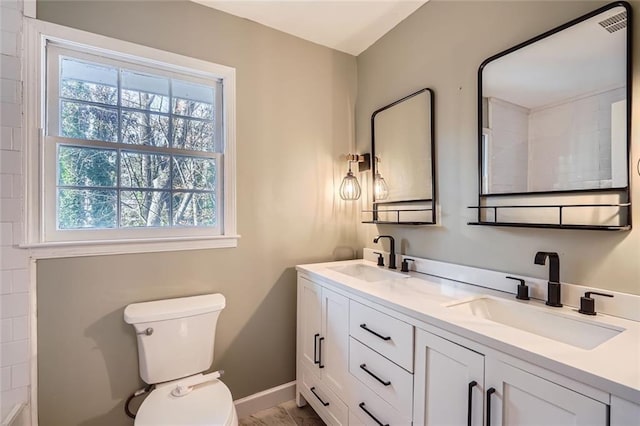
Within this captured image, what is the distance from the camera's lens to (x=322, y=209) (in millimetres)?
2209

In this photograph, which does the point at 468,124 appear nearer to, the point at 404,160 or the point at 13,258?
the point at 404,160

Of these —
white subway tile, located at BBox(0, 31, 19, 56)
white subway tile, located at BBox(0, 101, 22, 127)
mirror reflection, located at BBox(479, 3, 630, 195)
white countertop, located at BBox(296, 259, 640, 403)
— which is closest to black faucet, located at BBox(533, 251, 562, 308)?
white countertop, located at BBox(296, 259, 640, 403)

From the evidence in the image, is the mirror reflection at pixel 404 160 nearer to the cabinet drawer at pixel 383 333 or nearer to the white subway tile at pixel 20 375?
the cabinet drawer at pixel 383 333

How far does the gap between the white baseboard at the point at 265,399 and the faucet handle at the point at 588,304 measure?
1.74m

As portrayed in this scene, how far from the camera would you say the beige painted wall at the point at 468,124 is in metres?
1.09

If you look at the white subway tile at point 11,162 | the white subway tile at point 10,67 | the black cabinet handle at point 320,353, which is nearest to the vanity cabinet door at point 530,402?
the black cabinet handle at point 320,353

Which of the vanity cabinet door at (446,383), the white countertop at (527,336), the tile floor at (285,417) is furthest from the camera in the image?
the tile floor at (285,417)

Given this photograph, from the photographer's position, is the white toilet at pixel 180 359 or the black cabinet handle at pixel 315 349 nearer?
the white toilet at pixel 180 359

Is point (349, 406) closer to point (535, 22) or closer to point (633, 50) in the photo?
point (633, 50)

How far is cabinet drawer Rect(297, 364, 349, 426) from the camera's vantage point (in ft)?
5.04

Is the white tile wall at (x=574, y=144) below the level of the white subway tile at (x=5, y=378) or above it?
above

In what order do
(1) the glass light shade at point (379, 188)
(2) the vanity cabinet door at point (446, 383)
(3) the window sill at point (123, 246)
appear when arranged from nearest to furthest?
(2) the vanity cabinet door at point (446, 383) < (3) the window sill at point (123, 246) < (1) the glass light shade at point (379, 188)

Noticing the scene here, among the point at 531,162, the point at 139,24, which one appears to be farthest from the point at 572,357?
the point at 139,24

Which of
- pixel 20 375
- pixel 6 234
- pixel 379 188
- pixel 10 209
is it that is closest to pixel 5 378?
pixel 20 375
